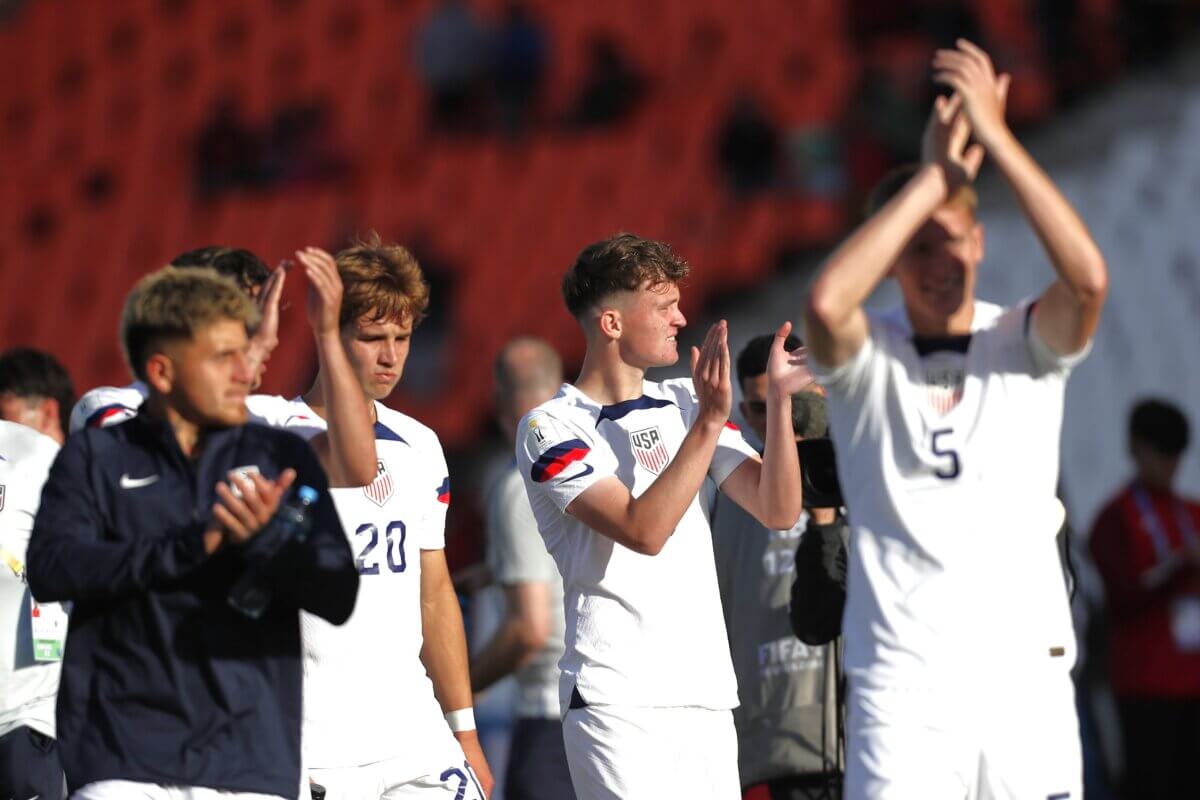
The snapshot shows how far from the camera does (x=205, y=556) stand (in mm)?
3227

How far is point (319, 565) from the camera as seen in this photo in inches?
130

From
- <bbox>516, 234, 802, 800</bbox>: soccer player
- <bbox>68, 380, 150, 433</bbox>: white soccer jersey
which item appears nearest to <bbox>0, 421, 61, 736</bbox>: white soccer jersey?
<bbox>68, 380, 150, 433</bbox>: white soccer jersey

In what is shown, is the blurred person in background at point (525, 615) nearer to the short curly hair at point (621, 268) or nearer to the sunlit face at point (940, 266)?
the short curly hair at point (621, 268)

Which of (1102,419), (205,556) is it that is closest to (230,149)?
(1102,419)

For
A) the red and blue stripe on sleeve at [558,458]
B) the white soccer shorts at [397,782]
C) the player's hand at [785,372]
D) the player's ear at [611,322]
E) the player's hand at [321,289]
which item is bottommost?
the white soccer shorts at [397,782]

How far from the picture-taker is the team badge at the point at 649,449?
14.4ft

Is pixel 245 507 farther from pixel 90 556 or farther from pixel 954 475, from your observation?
pixel 954 475


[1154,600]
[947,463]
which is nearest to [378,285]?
[947,463]

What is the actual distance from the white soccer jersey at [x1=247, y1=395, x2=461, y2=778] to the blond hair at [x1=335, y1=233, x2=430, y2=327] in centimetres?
30

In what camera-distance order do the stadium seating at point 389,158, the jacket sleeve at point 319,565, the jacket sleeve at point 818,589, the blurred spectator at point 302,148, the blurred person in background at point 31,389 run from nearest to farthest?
1. the jacket sleeve at point 319,565
2. the jacket sleeve at point 818,589
3. the blurred person in background at point 31,389
4. the stadium seating at point 389,158
5. the blurred spectator at point 302,148

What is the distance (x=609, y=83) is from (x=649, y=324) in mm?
9260

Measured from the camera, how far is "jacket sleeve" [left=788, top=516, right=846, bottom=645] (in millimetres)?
4578

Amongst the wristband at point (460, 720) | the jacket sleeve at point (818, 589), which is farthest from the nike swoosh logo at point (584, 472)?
the wristband at point (460, 720)

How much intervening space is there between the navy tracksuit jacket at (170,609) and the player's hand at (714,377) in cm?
99
